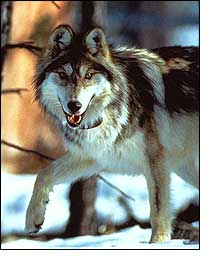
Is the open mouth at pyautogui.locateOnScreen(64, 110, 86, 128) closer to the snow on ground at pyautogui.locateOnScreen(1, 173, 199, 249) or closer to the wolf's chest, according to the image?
the wolf's chest

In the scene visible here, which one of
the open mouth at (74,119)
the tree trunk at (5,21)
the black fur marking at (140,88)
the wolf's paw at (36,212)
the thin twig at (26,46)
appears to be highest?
the tree trunk at (5,21)

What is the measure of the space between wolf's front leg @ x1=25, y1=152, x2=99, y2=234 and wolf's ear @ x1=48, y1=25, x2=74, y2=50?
45 centimetres

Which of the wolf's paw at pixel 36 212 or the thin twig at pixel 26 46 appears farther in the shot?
the thin twig at pixel 26 46

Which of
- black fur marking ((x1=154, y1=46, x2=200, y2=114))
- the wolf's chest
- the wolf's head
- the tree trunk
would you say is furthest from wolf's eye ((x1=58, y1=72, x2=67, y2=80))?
the tree trunk

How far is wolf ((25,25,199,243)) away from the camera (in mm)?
2379

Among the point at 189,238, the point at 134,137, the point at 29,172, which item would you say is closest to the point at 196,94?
the point at 134,137

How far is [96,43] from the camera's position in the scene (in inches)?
94.9

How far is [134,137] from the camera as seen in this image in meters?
2.45

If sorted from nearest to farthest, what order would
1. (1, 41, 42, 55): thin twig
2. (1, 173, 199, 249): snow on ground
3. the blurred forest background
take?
(1, 173, 199, 249): snow on ground, the blurred forest background, (1, 41, 42, 55): thin twig

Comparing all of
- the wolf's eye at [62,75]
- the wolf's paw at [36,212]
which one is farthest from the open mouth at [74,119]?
the wolf's paw at [36,212]

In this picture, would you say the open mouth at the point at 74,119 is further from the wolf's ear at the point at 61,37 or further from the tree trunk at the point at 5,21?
the tree trunk at the point at 5,21

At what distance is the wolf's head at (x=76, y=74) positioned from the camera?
91.8 inches

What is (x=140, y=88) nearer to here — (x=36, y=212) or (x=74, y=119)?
(x=74, y=119)
